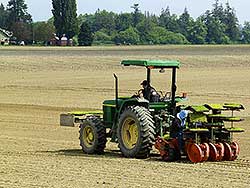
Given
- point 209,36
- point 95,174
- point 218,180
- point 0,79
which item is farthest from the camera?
point 209,36

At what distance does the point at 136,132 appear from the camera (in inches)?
575

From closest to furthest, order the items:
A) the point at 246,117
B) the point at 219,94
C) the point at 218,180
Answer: the point at 218,180
the point at 246,117
the point at 219,94

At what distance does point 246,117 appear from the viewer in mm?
24844

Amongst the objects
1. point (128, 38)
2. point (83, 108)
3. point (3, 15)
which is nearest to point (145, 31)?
point (128, 38)

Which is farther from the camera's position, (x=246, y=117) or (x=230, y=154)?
(x=246, y=117)

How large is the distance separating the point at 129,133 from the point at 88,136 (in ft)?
4.60

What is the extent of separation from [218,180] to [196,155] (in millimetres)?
1859

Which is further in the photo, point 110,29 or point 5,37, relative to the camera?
point 110,29

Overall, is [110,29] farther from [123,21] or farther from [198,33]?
[198,33]

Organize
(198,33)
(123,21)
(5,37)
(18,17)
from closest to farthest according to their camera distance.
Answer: (5,37) → (198,33) → (18,17) → (123,21)

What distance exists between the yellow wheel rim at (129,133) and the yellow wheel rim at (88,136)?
1.11 m

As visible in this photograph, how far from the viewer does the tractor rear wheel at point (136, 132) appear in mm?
14094

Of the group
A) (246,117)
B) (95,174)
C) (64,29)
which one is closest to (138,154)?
(95,174)

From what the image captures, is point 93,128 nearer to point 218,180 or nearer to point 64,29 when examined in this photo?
point 218,180
